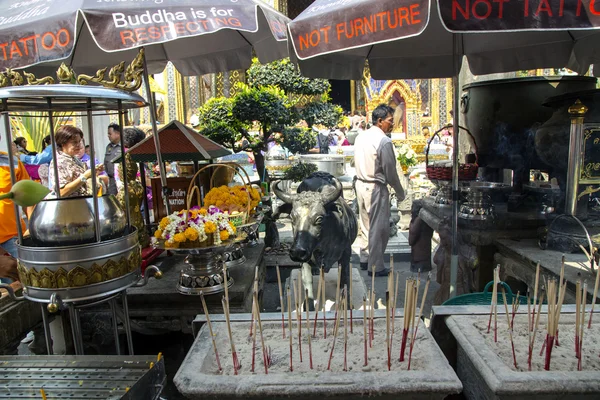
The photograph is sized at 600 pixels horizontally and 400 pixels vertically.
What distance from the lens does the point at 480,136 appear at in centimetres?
555

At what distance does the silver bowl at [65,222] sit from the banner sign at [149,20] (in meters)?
1.24

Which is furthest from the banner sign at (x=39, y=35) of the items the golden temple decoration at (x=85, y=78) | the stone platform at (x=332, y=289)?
the stone platform at (x=332, y=289)

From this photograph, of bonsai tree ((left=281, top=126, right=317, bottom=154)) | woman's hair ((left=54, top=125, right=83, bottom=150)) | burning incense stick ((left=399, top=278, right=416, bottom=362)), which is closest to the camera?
burning incense stick ((left=399, top=278, right=416, bottom=362))

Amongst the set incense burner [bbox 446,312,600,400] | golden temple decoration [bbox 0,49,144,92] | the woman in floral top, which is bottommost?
incense burner [bbox 446,312,600,400]

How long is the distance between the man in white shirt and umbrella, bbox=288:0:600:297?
0.78 m

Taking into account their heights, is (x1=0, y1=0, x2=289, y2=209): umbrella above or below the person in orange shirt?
above

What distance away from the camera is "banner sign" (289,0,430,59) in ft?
8.19

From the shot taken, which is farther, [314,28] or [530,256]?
[530,256]

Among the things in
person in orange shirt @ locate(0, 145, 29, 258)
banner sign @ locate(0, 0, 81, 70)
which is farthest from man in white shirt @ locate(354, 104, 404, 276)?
person in orange shirt @ locate(0, 145, 29, 258)

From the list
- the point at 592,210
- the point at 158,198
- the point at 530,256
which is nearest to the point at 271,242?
the point at 158,198

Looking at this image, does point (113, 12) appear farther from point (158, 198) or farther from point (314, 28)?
point (158, 198)

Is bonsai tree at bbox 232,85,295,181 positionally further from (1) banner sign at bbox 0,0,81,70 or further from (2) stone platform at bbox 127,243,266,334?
(2) stone platform at bbox 127,243,266,334

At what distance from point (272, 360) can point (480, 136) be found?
4645mm

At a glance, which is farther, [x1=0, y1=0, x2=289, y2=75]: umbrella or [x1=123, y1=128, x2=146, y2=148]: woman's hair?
[x1=123, y1=128, x2=146, y2=148]: woman's hair
